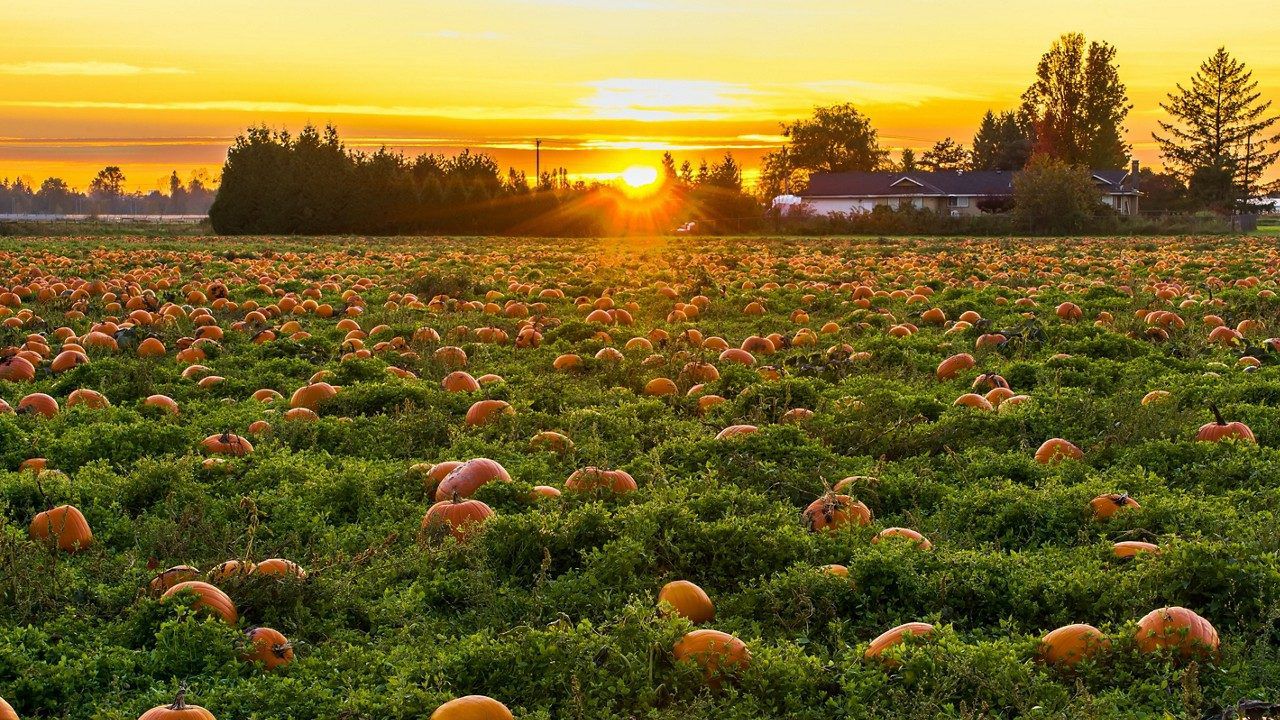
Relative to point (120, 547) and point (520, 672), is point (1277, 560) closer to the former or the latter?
point (520, 672)

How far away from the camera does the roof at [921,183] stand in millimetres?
95688

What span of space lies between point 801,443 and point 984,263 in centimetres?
1706

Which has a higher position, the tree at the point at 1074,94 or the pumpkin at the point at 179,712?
the tree at the point at 1074,94

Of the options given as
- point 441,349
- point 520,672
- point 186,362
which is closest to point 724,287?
point 441,349

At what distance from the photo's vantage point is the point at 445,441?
23.0 ft

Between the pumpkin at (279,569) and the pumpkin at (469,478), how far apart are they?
1.12 metres

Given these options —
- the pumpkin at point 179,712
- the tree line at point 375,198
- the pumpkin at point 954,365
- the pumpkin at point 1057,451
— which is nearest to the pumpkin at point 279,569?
the pumpkin at point 179,712

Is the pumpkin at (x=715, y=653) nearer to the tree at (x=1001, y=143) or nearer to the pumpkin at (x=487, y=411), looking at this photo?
the pumpkin at (x=487, y=411)

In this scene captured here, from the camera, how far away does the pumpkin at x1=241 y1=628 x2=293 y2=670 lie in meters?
3.89

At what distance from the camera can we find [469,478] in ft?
18.6

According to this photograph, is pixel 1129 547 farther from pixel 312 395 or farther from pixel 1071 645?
pixel 312 395

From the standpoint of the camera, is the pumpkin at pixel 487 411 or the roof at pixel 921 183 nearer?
the pumpkin at pixel 487 411

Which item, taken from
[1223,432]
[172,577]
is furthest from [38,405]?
[1223,432]

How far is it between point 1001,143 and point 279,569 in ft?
398
